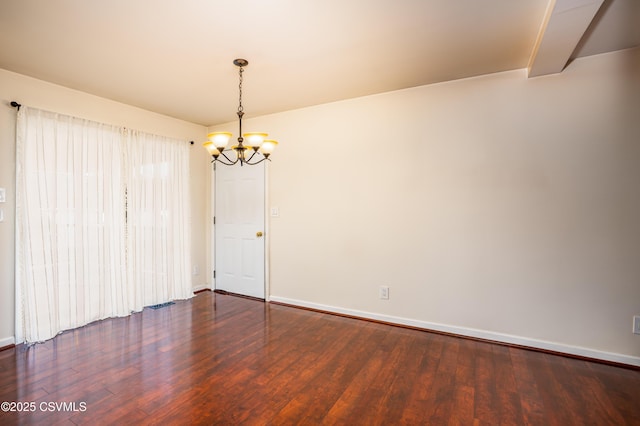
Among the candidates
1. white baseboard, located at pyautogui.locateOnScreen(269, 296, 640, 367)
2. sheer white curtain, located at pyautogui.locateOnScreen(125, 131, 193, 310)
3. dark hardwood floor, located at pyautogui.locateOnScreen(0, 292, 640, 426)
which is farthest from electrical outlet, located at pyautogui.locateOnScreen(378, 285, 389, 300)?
sheer white curtain, located at pyautogui.locateOnScreen(125, 131, 193, 310)

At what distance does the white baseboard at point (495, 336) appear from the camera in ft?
8.58

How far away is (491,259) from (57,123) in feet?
15.2

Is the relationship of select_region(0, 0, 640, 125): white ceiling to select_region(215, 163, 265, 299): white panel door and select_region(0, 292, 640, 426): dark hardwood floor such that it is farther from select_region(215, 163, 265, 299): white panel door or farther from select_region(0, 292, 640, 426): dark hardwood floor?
select_region(0, 292, 640, 426): dark hardwood floor

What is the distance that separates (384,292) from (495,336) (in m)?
1.15

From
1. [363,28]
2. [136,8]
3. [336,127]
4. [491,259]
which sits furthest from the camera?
[336,127]

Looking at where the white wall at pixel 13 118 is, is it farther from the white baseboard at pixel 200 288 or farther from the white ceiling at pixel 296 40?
the white baseboard at pixel 200 288

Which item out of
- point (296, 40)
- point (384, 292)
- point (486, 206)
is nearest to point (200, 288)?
point (384, 292)

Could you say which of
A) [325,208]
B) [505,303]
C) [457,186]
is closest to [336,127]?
[325,208]

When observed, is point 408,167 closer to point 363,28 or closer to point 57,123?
point 363,28

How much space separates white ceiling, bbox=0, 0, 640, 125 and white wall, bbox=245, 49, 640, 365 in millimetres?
340

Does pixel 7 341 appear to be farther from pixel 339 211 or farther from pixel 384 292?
pixel 384 292

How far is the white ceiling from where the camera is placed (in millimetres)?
2020

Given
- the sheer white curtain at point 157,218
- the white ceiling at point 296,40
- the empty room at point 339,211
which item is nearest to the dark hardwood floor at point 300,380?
the empty room at point 339,211

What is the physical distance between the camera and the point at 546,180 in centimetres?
283
